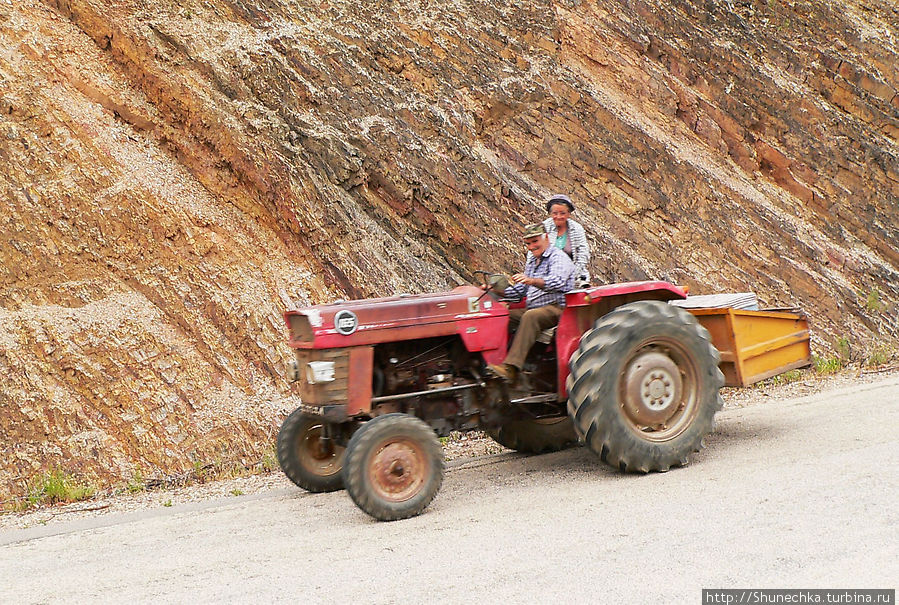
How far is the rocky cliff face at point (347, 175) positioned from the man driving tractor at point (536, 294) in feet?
10.6

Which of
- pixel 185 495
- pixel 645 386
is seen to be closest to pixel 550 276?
pixel 645 386

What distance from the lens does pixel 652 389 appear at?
6.15 m

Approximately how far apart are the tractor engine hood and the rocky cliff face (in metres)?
2.87

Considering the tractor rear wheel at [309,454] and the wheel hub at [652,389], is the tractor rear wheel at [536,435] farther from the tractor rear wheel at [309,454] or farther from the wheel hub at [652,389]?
the tractor rear wheel at [309,454]

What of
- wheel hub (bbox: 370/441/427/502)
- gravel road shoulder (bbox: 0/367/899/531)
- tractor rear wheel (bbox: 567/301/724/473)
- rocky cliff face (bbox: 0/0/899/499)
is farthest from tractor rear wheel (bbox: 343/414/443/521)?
rocky cliff face (bbox: 0/0/899/499)

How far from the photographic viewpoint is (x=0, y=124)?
9773mm

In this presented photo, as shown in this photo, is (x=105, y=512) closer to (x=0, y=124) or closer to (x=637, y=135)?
(x=0, y=124)

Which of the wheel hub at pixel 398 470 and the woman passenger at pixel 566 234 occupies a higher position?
the woman passenger at pixel 566 234

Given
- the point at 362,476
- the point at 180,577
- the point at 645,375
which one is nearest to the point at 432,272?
the point at 645,375

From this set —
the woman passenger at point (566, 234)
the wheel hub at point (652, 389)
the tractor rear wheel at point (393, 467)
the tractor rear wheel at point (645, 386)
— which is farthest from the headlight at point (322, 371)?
the woman passenger at point (566, 234)

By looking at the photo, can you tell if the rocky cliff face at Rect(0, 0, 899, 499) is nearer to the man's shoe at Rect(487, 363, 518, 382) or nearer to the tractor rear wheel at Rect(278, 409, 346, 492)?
the tractor rear wheel at Rect(278, 409, 346, 492)

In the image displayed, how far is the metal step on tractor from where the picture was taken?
565 centimetres

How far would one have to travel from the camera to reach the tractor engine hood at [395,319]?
18.6 ft

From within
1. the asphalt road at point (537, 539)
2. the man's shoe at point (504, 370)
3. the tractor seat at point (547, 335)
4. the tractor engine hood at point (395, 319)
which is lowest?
the asphalt road at point (537, 539)
